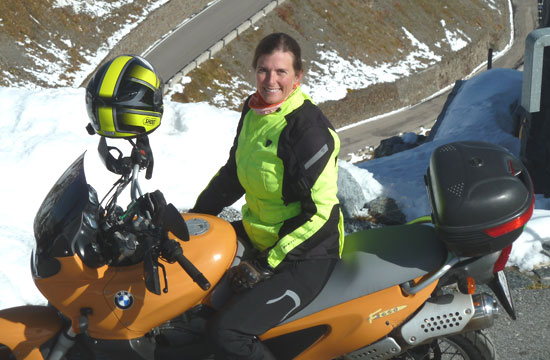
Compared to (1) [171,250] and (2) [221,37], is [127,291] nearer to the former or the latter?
(1) [171,250]

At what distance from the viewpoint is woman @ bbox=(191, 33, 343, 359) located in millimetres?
3512

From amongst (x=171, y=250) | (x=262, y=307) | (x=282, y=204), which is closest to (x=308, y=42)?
(x=282, y=204)

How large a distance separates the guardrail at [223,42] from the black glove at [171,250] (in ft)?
100

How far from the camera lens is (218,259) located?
11.7 feet

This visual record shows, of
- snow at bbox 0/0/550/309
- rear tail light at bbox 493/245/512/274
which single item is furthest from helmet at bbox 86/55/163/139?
snow at bbox 0/0/550/309

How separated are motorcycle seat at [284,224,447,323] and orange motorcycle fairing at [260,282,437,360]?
4cm

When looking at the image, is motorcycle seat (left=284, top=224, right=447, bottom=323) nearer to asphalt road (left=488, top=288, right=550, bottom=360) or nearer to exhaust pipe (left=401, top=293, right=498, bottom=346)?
exhaust pipe (left=401, top=293, right=498, bottom=346)

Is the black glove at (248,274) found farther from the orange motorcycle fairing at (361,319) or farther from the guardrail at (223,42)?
the guardrail at (223,42)

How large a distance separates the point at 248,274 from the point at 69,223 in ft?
3.17

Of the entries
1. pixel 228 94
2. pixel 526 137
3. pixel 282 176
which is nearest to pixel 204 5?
pixel 228 94

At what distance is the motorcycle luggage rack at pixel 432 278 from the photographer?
373 centimetres

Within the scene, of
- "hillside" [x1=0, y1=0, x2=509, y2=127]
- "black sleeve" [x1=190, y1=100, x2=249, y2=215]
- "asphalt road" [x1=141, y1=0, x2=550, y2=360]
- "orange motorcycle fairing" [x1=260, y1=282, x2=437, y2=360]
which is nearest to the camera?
"orange motorcycle fairing" [x1=260, y1=282, x2=437, y2=360]

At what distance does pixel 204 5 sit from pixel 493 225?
38.3 m

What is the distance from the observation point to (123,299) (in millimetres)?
3486
